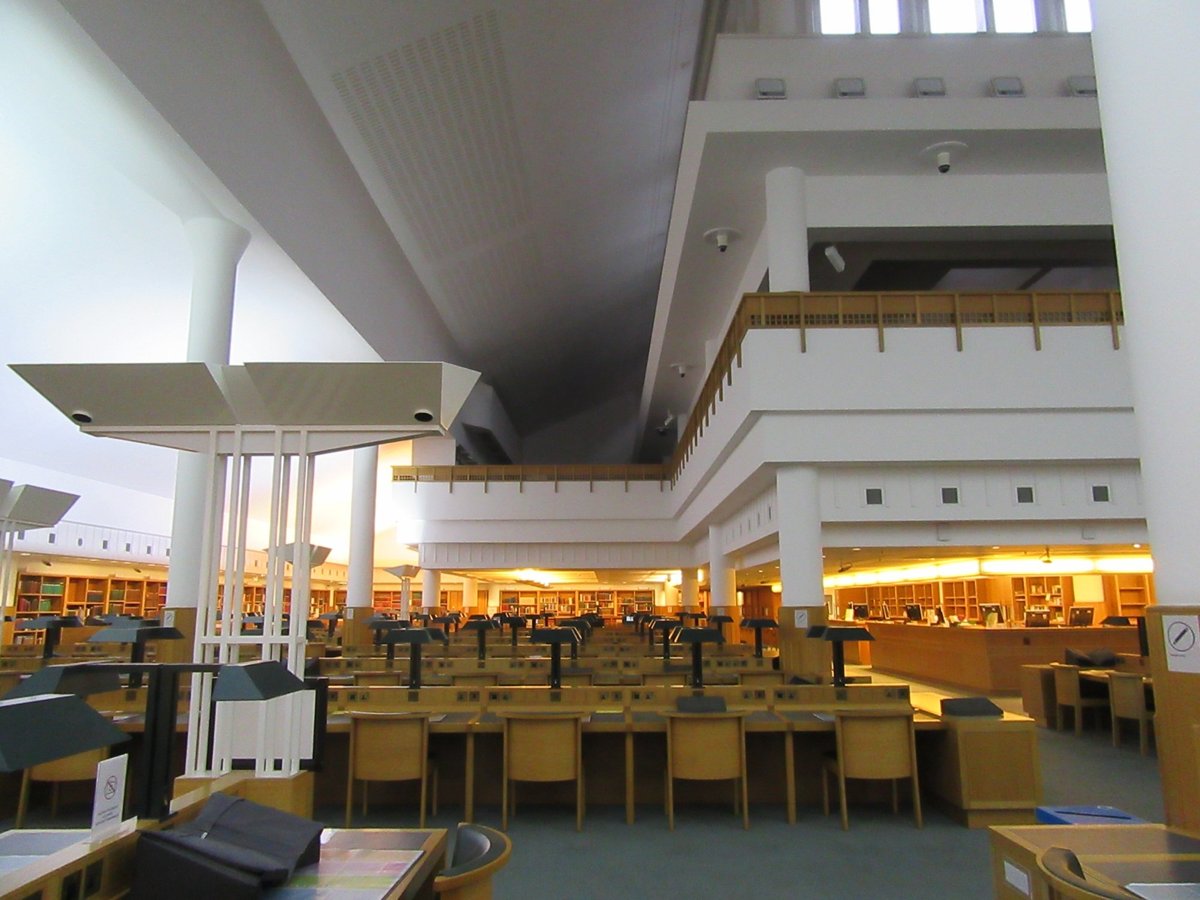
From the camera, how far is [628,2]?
9344 millimetres

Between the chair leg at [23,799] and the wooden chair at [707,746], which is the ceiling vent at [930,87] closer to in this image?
the wooden chair at [707,746]

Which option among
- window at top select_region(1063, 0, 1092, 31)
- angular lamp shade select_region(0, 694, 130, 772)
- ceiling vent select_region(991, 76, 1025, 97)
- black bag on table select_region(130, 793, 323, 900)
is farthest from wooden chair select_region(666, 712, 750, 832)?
window at top select_region(1063, 0, 1092, 31)

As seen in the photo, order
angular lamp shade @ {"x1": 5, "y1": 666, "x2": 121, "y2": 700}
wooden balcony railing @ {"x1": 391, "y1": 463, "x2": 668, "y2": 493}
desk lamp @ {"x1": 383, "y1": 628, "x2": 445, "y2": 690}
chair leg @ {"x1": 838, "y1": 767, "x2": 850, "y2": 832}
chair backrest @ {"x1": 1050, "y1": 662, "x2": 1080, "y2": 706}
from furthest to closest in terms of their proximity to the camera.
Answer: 1. wooden balcony railing @ {"x1": 391, "y1": 463, "x2": 668, "y2": 493}
2. chair backrest @ {"x1": 1050, "y1": 662, "x2": 1080, "y2": 706}
3. desk lamp @ {"x1": 383, "y1": 628, "x2": 445, "y2": 690}
4. chair leg @ {"x1": 838, "y1": 767, "x2": 850, "y2": 832}
5. angular lamp shade @ {"x1": 5, "y1": 666, "x2": 121, "y2": 700}

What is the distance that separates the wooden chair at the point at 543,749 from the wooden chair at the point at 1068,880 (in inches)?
118

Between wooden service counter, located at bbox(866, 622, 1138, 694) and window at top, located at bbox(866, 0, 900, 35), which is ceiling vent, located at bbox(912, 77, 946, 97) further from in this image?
wooden service counter, located at bbox(866, 622, 1138, 694)

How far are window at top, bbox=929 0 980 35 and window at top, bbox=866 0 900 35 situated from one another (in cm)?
43

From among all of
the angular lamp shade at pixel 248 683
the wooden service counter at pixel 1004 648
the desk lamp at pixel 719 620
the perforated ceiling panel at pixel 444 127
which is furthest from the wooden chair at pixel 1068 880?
the wooden service counter at pixel 1004 648

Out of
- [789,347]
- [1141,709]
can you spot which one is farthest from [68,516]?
[1141,709]

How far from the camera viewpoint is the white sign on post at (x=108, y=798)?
78.9 inches

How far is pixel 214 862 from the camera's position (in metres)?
1.91

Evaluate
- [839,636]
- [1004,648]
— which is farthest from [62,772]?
[1004,648]

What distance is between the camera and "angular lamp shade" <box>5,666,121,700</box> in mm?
2148

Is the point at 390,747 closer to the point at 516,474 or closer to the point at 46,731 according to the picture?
the point at 46,731

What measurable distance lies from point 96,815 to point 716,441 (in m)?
8.89
